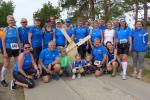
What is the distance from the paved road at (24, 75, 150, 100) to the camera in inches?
359

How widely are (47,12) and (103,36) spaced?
132 feet

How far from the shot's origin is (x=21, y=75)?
1038 cm

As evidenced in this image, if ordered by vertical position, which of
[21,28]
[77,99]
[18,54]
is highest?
[21,28]

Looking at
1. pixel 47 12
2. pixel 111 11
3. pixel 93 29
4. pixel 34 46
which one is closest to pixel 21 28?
pixel 34 46

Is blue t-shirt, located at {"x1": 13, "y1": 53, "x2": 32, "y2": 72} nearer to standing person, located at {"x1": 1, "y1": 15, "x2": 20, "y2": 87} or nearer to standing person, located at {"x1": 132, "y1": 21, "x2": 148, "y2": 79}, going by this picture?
standing person, located at {"x1": 1, "y1": 15, "x2": 20, "y2": 87}

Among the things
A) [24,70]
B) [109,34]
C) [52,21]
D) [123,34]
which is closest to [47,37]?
[52,21]

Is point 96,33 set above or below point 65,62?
above

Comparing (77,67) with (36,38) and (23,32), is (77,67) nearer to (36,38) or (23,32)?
(36,38)

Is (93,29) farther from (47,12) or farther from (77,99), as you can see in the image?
(47,12)

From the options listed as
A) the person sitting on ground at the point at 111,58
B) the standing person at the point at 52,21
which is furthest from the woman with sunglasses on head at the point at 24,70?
the person sitting on ground at the point at 111,58

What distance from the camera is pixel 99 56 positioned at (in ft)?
39.5

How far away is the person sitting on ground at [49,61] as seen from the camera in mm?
11164

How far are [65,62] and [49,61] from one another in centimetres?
58

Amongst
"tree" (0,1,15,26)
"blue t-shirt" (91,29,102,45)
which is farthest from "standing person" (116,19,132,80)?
"tree" (0,1,15,26)
